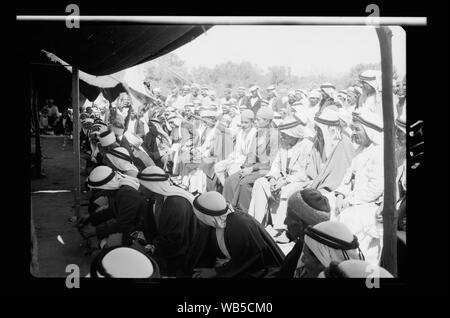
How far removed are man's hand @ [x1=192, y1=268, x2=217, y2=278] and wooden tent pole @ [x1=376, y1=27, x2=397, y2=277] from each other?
108 centimetres

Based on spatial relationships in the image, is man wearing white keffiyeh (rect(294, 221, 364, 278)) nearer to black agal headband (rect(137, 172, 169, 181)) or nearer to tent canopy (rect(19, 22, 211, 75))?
black agal headband (rect(137, 172, 169, 181))

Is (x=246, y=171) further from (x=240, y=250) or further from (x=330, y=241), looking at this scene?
(x=330, y=241)

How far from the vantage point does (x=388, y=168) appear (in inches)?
109

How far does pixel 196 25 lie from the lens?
272 cm

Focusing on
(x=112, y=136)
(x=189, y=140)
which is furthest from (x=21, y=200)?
(x=189, y=140)

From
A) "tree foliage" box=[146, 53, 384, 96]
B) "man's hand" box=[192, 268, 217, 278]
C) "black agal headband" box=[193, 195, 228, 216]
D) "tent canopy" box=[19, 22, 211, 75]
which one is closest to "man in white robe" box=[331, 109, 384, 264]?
"tree foliage" box=[146, 53, 384, 96]

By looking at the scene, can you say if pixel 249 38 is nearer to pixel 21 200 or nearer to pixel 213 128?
pixel 213 128

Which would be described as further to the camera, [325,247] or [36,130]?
[36,130]

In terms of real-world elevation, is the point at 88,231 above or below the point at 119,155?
below

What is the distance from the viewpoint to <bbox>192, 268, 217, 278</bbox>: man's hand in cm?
278

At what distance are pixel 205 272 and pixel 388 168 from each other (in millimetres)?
1337

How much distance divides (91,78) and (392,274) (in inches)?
91.5

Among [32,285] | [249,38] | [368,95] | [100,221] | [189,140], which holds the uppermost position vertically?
[249,38]

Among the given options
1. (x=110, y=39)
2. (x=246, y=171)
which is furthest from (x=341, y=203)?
(x=110, y=39)
